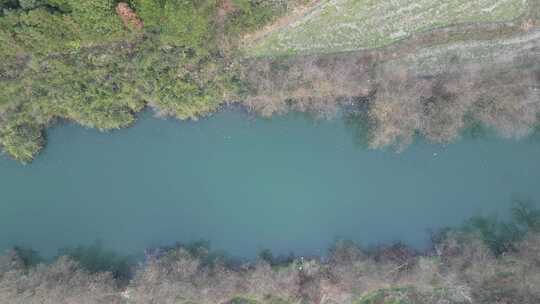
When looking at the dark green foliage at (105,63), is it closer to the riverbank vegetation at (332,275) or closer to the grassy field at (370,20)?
the grassy field at (370,20)

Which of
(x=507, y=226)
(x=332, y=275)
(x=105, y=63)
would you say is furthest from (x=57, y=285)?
(x=507, y=226)

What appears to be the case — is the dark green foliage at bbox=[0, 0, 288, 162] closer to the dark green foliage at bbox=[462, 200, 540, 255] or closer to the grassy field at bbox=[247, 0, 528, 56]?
the grassy field at bbox=[247, 0, 528, 56]

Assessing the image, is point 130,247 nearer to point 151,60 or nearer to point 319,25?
point 151,60

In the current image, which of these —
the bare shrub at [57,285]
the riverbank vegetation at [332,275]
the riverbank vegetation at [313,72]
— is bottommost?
the riverbank vegetation at [332,275]

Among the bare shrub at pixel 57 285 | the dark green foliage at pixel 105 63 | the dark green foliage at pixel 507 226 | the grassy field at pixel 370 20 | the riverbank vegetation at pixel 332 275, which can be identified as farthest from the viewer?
the dark green foliage at pixel 507 226

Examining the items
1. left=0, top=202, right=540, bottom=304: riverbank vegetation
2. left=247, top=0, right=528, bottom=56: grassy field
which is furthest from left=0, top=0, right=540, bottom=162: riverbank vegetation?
left=0, top=202, right=540, bottom=304: riverbank vegetation

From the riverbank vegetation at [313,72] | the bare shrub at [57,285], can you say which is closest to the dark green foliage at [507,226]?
the riverbank vegetation at [313,72]
